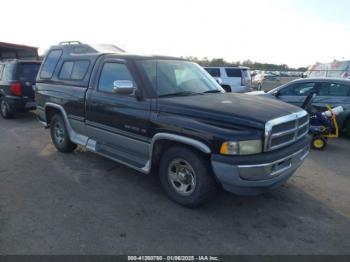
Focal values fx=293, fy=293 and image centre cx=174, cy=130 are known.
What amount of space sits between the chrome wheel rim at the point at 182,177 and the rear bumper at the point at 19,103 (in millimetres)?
7587

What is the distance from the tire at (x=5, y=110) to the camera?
9.89 m

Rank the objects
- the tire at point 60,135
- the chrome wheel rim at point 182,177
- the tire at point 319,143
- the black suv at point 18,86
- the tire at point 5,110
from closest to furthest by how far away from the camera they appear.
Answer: the chrome wheel rim at point 182,177
the tire at point 60,135
the tire at point 319,143
the black suv at point 18,86
the tire at point 5,110

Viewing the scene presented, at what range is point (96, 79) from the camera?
498cm

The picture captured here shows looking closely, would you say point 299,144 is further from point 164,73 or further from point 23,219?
point 23,219

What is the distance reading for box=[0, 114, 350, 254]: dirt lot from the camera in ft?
10.4

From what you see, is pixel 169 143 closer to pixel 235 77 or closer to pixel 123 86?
pixel 123 86

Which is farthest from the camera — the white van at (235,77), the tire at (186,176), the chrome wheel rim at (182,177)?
the white van at (235,77)

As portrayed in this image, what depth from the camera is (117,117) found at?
14.9 feet

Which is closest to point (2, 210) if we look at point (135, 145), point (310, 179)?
point (135, 145)

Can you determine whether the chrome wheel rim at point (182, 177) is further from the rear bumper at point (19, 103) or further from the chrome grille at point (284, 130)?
the rear bumper at point (19, 103)

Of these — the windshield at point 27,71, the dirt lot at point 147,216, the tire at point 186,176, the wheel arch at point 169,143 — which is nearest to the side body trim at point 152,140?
the wheel arch at point 169,143

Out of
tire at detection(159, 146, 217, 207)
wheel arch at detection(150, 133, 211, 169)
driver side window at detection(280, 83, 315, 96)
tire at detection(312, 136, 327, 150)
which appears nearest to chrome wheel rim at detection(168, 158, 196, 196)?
tire at detection(159, 146, 217, 207)

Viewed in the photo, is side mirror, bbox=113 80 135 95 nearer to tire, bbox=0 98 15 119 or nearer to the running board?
the running board

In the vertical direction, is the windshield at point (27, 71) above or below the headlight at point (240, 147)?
above
